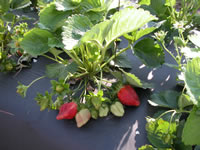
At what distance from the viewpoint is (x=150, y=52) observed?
24.0 inches

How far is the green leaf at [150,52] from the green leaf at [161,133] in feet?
0.61

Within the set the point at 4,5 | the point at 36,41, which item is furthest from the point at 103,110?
the point at 4,5

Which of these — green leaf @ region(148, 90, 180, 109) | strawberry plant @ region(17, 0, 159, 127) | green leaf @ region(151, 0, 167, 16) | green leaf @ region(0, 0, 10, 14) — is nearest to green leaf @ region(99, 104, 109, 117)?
strawberry plant @ region(17, 0, 159, 127)

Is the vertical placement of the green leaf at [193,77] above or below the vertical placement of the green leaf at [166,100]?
above

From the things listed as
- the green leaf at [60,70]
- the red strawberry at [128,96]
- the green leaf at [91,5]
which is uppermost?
the green leaf at [91,5]

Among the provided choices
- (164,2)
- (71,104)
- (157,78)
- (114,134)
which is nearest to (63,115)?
(71,104)

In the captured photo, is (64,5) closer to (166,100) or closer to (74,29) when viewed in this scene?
(74,29)

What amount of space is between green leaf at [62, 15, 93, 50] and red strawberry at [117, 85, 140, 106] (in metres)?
0.18

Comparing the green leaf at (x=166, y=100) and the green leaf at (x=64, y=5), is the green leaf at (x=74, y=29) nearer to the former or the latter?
the green leaf at (x=64, y=5)

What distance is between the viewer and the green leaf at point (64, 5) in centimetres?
58

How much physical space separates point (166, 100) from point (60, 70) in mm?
303

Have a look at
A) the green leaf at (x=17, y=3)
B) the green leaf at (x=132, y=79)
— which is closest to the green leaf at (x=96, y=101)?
the green leaf at (x=132, y=79)

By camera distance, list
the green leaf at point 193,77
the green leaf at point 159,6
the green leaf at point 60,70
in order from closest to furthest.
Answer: the green leaf at point 193,77 < the green leaf at point 60,70 < the green leaf at point 159,6

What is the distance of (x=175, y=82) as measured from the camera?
630 mm
